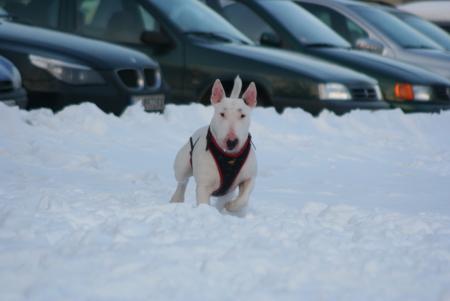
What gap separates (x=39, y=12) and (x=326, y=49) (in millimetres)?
3601

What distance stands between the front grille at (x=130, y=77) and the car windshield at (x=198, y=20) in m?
1.20

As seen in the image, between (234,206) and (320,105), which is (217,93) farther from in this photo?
(320,105)

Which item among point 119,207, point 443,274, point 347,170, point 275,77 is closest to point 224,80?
point 275,77

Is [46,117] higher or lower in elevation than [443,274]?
lower

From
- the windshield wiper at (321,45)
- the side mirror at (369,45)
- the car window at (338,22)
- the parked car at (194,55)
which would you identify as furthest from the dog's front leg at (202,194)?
the car window at (338,22)

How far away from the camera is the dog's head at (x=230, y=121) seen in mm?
6117

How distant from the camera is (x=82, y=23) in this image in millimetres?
11383

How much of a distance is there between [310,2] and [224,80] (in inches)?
148

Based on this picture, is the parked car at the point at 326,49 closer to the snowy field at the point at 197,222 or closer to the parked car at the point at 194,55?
the parked car at the point at 194,55

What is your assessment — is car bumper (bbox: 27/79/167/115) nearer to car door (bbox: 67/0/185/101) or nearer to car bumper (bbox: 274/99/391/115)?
car door (bbox: 67/0/185/101)

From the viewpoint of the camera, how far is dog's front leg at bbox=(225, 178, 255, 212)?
20.7 feet

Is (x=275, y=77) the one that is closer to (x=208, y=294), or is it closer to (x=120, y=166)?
(x=120, y=166)

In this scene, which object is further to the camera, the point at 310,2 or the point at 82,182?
the point at 310,2

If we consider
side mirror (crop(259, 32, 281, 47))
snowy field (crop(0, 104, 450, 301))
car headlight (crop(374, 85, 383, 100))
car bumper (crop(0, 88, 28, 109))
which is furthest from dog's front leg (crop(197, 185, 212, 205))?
side mirror (crop(259, 32, 281, 47))
